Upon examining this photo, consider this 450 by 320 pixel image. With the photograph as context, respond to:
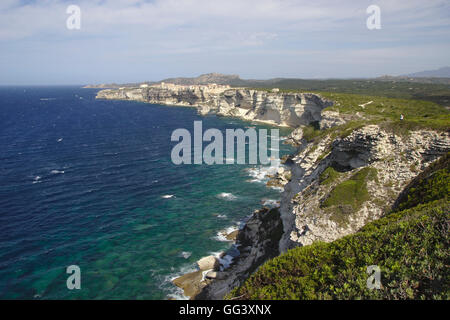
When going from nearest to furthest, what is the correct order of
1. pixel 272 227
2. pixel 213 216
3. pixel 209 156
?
pixel 272 227
pixel 213 216
pixel 209 156

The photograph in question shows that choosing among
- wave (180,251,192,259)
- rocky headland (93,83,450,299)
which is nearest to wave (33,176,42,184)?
wave (180,251,192,259)

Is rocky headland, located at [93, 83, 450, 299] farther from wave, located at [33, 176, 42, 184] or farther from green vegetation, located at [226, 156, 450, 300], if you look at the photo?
wave, located at [33, 176, 42, 184]

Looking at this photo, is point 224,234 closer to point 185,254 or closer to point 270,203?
point 185,254

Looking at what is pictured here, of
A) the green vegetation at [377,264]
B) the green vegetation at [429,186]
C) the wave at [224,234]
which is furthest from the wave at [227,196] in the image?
the green vegetation at [377,264]

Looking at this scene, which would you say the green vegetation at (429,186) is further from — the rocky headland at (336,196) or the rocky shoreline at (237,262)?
the rocky shoreline at (237,262)

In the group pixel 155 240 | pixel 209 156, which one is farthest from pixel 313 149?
pixel 209 156
